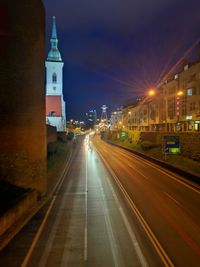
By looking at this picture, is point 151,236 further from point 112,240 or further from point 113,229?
point 113,229

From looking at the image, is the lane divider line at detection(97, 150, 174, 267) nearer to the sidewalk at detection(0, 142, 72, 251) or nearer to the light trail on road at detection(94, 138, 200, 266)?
the light trail on road at detection(94, 138, 200, 266)

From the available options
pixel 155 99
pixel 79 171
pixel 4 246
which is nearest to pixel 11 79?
pixel 4 246

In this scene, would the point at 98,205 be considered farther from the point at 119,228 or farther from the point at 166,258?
the point at 166,258

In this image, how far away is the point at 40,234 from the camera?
1473cm

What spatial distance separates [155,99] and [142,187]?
220ft

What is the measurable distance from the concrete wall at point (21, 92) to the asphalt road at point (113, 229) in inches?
128

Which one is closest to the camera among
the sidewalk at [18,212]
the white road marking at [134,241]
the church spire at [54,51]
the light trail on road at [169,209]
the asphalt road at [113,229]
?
the white road marking at [134,241]

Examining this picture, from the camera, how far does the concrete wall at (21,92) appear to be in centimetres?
2083

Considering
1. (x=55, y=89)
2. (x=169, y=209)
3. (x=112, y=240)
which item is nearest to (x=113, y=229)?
(x=112, y=240)

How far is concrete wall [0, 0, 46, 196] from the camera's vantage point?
20.8 meters

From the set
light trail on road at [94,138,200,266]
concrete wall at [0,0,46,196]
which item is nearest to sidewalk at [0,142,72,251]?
concrete wall at [0,0,46,196]

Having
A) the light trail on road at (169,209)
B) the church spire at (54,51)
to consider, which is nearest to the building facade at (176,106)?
the light trail on road at (169,209)

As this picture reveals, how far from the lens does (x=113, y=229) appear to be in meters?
15.1

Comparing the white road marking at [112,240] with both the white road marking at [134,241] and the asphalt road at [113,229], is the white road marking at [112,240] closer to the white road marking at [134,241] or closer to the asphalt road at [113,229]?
the asphalt road at [113,229]
